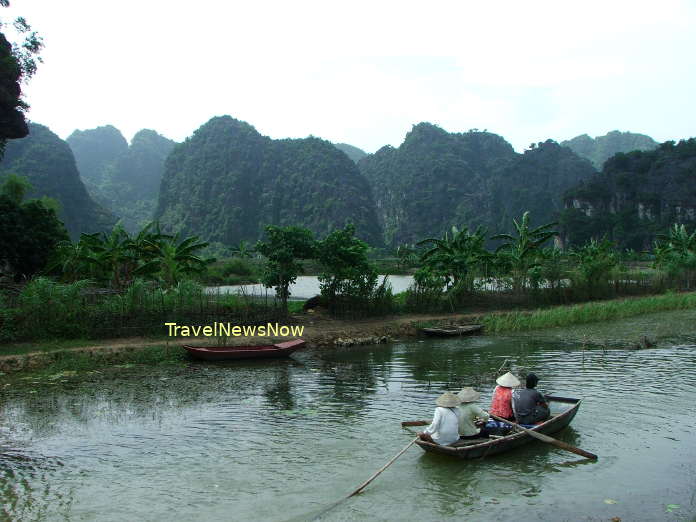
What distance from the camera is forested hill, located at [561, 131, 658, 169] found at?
139 m

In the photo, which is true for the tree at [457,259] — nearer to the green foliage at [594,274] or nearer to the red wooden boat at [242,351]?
the green foliage at [594,274]

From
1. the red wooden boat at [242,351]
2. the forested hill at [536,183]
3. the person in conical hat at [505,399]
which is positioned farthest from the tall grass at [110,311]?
the forested hill at [536,183]

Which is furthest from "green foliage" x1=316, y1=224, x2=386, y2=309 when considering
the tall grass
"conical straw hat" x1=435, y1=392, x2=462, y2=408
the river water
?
"conical straw hat" x1=435, y1=392, x2=462, y2=408

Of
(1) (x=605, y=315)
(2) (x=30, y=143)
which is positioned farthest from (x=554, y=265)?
(2) (x=30, y=143)

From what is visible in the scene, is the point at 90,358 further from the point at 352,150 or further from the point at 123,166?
the point at 352,150

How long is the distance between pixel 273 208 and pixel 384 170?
3220cm

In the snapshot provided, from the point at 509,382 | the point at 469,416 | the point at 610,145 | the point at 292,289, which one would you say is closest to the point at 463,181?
the point at 610,145

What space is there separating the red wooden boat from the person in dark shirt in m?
7.88

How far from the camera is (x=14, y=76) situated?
24625 millimetres

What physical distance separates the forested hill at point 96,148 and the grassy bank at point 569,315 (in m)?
132

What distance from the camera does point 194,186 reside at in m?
103

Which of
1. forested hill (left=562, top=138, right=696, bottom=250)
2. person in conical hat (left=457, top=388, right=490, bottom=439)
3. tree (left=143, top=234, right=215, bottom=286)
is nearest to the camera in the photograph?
person in conical hat (left=457, top=388, right=490, bottom=439)

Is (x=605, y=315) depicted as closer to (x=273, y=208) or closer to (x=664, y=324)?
(x=664, y=324)

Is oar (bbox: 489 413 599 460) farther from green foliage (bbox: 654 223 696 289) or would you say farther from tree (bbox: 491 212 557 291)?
green foliage (bbox: 654 223 696 289)
